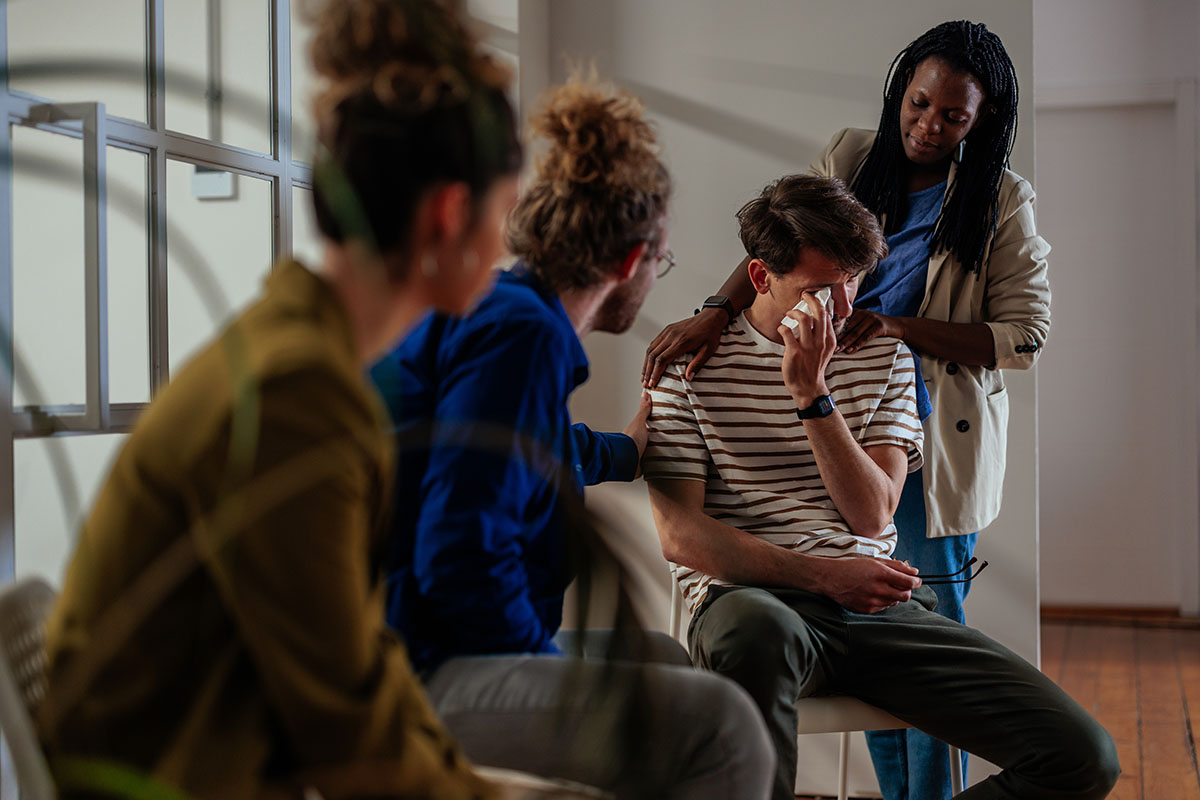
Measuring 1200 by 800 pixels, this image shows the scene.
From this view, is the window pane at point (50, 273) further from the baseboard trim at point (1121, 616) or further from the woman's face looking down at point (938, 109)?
the baseboard trim at point (1121, 616)

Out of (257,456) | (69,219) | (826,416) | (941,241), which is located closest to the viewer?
(257,456)

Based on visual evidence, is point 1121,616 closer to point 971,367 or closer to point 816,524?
point 971,367

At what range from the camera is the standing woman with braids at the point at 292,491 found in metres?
0.47

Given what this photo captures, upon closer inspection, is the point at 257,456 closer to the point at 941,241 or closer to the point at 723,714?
the point at 723,714

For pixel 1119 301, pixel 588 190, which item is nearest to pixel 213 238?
pixel 588 190

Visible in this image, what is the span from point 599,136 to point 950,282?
1015 millimetres

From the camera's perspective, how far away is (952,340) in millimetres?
1599

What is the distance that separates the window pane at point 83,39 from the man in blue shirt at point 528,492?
45cm

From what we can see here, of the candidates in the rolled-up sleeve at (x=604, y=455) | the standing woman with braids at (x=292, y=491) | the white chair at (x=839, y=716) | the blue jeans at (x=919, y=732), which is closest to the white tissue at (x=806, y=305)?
the rolled-up sleeve at (x=604, y=455)

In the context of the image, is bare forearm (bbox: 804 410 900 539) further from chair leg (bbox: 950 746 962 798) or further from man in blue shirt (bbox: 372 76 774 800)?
man in blue shirt (bbox: 372 76 774 800)

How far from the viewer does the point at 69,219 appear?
4.16 feet

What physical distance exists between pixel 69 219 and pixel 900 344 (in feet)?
3.64

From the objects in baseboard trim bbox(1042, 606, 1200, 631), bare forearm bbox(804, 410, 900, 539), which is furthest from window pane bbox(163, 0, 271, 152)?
baseboard trim bbox(1042, 606, 1200, 631)

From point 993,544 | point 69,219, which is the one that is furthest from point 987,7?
point 69,219
